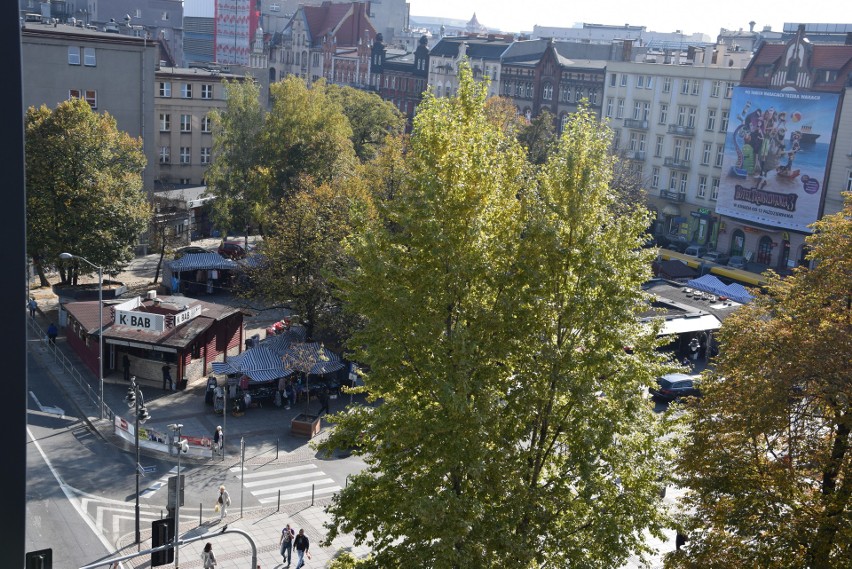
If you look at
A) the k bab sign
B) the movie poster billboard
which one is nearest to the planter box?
the k bab sign

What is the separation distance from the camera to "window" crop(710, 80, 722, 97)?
7931cm

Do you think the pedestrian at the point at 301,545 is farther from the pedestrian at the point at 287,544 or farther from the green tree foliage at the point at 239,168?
the green tree foliage at the point at 239,168

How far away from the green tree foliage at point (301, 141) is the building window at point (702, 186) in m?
35.0

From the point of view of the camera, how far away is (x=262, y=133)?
64.8 metres

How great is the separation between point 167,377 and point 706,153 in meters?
57.9

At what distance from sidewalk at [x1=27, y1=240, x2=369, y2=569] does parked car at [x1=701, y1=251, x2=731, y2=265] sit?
41498mm

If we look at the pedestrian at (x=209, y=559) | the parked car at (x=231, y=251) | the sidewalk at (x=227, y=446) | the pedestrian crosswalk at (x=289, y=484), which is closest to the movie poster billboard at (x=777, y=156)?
the parked car at (x=231, y=251)

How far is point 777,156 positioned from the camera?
7075cm

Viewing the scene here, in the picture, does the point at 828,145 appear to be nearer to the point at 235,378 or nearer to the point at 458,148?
the point at 235,378

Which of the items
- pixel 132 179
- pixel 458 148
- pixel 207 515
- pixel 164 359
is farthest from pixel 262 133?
pixel 458 148

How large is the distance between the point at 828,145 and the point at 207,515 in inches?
2252

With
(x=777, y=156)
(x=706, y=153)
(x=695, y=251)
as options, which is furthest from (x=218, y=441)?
(x=706, y=153)

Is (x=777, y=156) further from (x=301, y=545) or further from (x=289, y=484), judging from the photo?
(x=301, y=545)

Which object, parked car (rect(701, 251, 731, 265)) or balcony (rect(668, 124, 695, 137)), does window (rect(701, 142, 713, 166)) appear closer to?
balcony (rect(668, 124, 695, 137))
